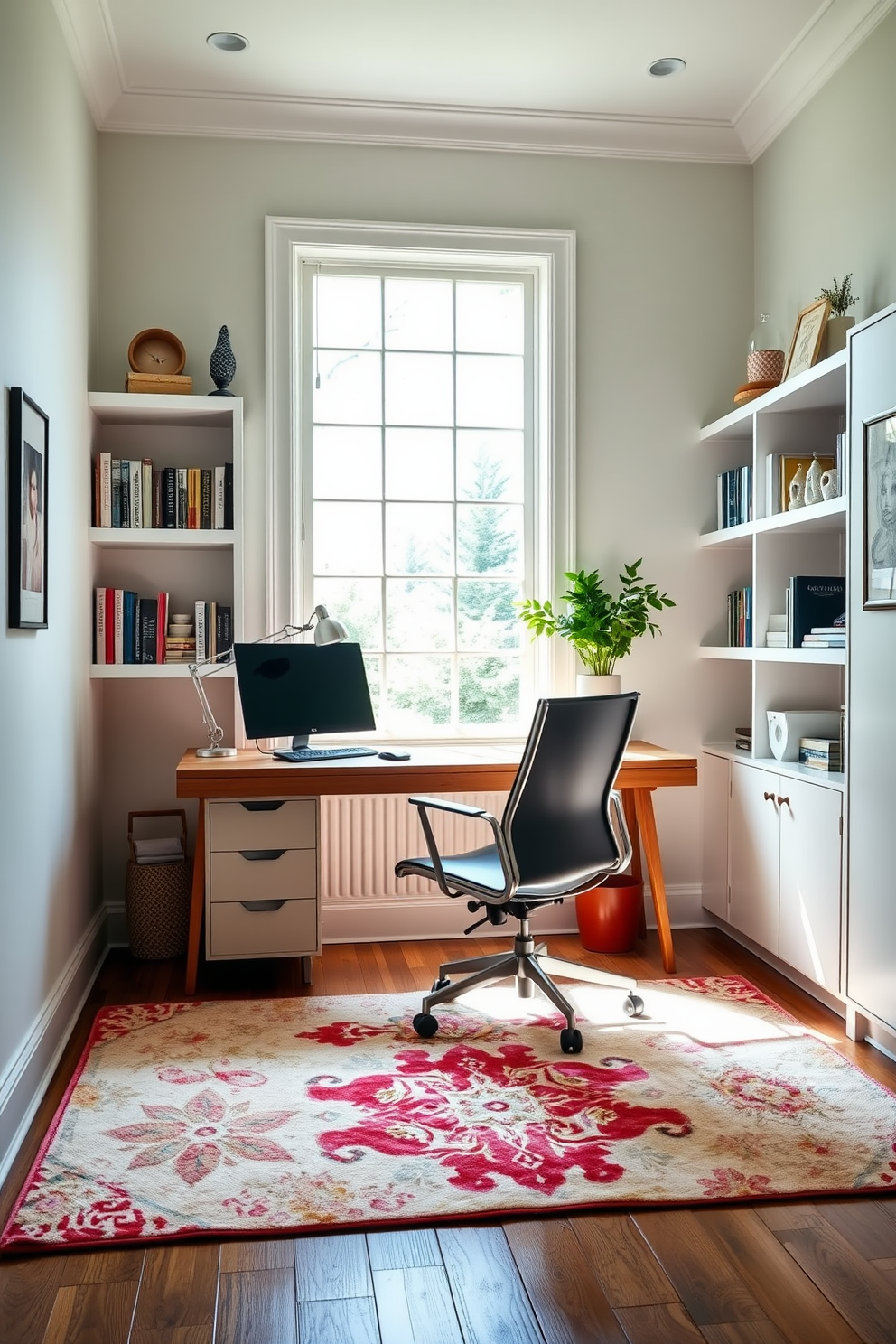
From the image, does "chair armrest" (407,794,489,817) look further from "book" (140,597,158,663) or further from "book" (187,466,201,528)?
"book" (187,466,201,528)

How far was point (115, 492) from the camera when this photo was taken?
150 inches

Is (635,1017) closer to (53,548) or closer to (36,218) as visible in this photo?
(53,548)

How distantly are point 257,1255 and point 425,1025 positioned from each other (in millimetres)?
1070

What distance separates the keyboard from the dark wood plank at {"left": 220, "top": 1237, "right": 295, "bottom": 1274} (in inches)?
68.8

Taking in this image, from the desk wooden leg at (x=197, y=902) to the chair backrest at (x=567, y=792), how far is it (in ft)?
3.68

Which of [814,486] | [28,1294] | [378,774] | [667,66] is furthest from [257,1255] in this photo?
[667,66]

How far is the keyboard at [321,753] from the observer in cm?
368

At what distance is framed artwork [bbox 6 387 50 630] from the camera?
2547 millimetres

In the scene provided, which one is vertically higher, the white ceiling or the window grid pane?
the white ceiling

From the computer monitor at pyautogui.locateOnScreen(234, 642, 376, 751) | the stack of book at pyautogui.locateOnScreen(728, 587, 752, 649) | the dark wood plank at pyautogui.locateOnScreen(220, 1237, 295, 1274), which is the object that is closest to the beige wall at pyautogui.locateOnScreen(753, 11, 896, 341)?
the stack of book at pyautogui.locateOnScreen(728, 587, 752, 649)

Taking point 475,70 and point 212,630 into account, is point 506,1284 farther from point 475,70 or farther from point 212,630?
point 475,70

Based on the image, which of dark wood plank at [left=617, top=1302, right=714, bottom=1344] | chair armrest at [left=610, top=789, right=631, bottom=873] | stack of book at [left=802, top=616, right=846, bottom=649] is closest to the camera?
dark wood plank at [left=617, top=1302, right=714, bottom=1344]

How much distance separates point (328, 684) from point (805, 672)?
167 cm

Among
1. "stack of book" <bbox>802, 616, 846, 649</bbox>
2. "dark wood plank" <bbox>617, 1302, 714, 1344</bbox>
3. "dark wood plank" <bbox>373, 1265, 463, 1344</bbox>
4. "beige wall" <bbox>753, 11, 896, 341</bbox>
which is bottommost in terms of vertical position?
"dark wood plank" <bbox>373, 1265, 463, 1344</bbox>
